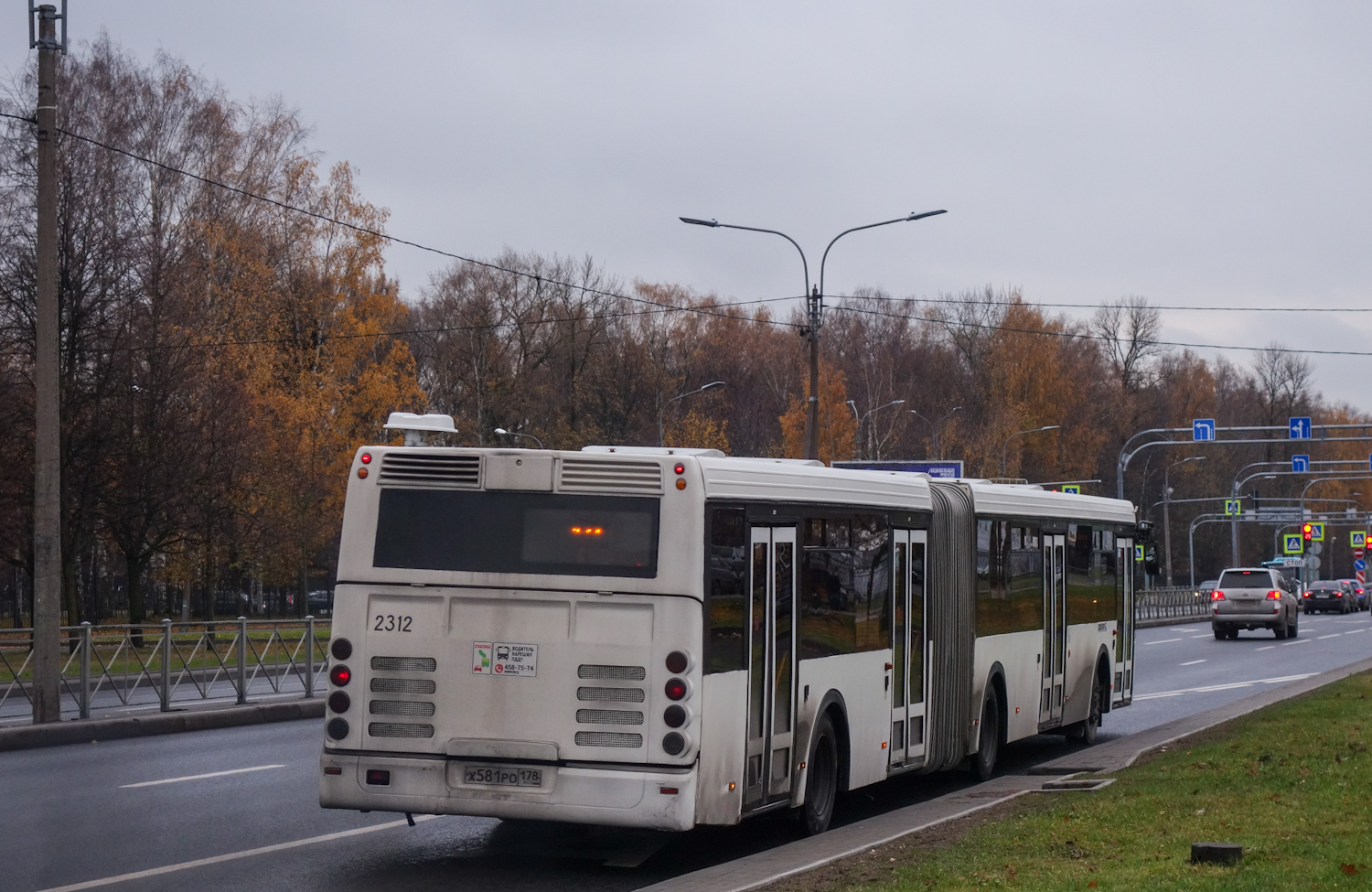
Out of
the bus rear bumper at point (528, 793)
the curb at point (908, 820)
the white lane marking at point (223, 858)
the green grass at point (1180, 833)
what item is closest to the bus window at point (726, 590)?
the bus rear bumper at point (528, 793)

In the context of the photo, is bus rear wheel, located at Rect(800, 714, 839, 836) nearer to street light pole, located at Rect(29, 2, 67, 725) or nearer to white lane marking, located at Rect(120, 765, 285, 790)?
white lane marking, located at Rect(120, 765, 285, 790)

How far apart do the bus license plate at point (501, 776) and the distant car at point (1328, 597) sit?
243 feet

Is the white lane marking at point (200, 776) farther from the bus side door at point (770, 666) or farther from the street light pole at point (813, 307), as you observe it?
the street light pole at point (813, 307)

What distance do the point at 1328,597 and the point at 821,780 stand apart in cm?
7173

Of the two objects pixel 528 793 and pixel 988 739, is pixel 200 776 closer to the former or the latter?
pixel 528 793

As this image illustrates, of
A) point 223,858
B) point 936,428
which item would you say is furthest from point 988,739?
point 936,428

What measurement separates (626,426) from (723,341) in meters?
10.6

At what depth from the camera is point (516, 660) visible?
Answer: 31.4 feet

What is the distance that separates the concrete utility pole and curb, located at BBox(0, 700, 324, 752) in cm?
49

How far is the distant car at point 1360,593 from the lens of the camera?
81438 mm

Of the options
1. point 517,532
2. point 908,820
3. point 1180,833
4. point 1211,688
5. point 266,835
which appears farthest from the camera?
point 1211,688

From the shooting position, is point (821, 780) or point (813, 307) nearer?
point (821, 780)

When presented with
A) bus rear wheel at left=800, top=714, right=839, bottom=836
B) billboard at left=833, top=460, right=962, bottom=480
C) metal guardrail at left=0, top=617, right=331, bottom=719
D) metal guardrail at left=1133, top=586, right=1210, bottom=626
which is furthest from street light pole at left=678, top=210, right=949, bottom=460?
metal guardrail at left=1133, top=586, right=1210, bottom=626

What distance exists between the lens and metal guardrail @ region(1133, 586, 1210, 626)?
62.0 metres
